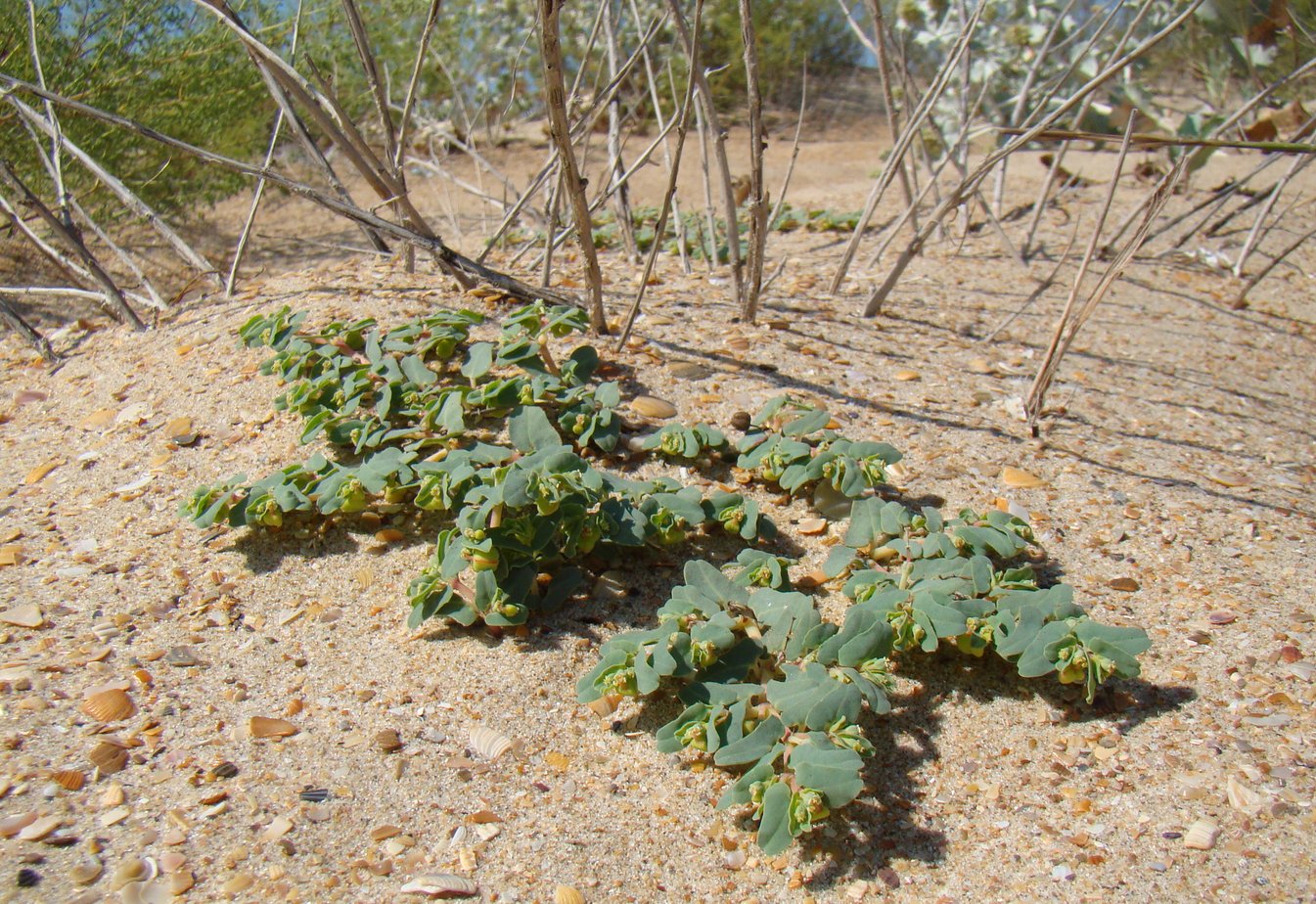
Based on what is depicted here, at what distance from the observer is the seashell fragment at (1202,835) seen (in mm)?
1254

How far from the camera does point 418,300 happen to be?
250 cm

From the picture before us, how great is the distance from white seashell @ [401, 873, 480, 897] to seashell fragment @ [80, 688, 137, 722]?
50 centimetres

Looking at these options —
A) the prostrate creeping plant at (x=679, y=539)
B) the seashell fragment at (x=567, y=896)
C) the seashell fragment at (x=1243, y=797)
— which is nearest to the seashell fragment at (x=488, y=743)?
the prostrate creeping plant at (x=679, y=539)

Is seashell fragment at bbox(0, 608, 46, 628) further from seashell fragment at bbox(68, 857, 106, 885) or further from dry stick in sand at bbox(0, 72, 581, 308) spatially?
dry stick in sand at bbox(0, 72, 581, 308)

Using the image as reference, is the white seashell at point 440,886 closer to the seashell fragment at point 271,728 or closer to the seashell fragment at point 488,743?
the seashell fragment at point 488,743

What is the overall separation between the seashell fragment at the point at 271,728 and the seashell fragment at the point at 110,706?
17 cm

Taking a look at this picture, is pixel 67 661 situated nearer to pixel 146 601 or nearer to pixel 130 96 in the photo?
pixel 146 601

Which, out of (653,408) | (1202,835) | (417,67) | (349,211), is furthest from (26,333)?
→ (1202,835)

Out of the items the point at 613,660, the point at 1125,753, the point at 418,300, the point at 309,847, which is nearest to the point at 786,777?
the point at 613,660

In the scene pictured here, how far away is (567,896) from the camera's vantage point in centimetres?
123

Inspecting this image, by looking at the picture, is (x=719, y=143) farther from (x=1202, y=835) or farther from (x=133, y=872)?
(x=133, y=872)

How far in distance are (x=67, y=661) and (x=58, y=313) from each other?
254 cm

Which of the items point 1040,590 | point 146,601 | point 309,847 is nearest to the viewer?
point 309,847

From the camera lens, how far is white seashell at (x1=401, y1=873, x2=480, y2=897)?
1218mm
